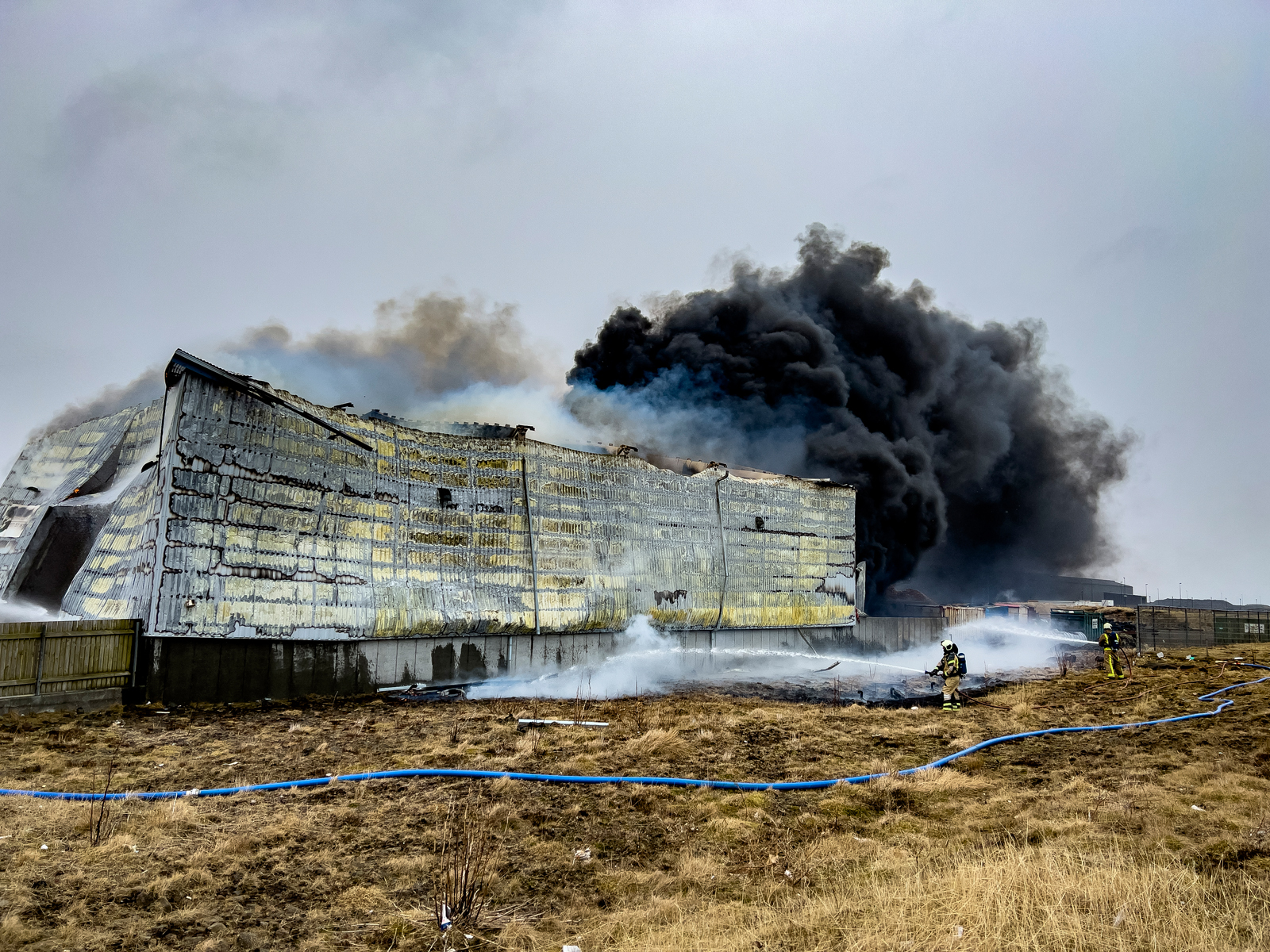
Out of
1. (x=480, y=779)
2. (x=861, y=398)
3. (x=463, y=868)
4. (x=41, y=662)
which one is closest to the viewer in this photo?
(x=463, y=868)

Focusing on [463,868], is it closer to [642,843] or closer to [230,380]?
[642,843]

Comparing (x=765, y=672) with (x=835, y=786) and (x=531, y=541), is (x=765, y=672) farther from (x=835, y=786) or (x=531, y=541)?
(x=835, y=786)

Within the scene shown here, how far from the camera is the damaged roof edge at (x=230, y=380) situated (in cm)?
1608

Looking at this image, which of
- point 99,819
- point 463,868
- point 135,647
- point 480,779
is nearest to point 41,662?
point 135,647

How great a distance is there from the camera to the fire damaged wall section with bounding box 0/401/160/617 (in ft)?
59.6

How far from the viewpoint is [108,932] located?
5.45 metres

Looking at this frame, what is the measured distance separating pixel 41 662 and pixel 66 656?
1.35 ft

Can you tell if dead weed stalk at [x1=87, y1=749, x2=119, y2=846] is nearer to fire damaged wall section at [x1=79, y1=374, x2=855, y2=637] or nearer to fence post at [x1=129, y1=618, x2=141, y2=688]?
fence post at [x1=129, y1=618, x2=141, y2=688]

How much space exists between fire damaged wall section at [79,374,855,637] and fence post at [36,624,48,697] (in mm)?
1878

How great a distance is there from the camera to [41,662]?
13.4 metres

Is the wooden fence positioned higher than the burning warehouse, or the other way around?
the burning warehouse

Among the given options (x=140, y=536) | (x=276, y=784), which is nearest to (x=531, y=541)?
(x=140, y=536)

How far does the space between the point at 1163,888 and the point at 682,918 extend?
3.50 m

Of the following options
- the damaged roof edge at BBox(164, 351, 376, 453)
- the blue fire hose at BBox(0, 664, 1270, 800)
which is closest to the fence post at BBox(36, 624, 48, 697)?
the damaged roof edge at BBox(164, 351, 376, 453)
